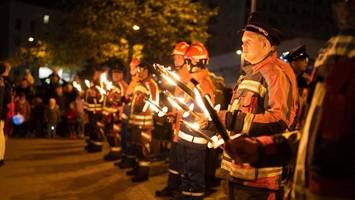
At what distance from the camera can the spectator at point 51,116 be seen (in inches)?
720

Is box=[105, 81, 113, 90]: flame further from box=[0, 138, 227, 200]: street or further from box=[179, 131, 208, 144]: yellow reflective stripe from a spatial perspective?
box=[179, 131, 208, 144]: yellow reflective stripe

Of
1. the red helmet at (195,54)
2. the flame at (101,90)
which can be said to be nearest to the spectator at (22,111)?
the flame at (101,90)

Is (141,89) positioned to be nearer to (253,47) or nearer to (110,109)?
(110,109)

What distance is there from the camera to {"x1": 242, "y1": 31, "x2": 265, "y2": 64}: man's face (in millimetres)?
4930

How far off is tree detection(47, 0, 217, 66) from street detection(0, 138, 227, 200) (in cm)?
638

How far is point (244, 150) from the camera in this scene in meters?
3.28

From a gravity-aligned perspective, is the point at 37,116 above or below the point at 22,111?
below

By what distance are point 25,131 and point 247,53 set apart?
14.9m

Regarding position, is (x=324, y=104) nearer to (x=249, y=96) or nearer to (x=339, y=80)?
(x=339, y=80)

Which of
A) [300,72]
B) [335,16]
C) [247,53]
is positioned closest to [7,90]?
[300,72]

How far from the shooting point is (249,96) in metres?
4.82

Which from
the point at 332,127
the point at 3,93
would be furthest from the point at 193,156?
the point at 3,93

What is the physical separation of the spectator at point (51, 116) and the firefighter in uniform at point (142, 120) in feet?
26.0

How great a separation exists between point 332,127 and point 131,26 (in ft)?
55.9
